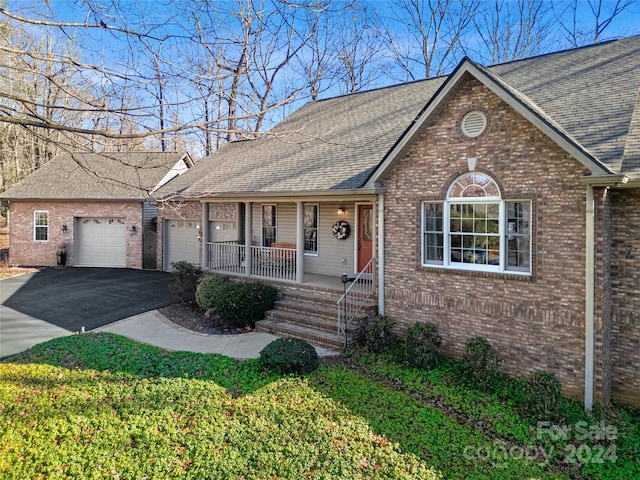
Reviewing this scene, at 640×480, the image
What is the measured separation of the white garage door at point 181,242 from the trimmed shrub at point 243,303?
7.38m

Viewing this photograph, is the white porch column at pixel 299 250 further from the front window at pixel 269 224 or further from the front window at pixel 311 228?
the front window at pixel 269 224

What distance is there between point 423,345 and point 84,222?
17964 mm

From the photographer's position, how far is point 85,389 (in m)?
6.80

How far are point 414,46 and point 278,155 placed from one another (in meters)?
15.3

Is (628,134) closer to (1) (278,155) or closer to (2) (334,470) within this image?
(2) (334,470)

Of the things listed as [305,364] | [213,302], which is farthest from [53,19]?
[213,302]

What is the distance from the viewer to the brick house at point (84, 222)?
19.0 meters

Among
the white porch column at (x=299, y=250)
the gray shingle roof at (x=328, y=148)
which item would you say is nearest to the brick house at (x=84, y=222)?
the gray shingle roof at (x=328, y=148)

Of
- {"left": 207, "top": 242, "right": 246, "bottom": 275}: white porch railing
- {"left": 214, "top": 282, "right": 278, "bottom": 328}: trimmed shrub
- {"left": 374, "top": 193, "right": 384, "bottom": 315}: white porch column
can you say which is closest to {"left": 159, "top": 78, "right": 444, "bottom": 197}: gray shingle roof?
{"left": 374, "top": 193, "right": 384, "bottom": 315}: white porch column

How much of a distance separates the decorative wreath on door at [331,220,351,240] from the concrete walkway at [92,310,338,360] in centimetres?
410

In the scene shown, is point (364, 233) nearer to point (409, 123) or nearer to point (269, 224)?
point (409, 123)

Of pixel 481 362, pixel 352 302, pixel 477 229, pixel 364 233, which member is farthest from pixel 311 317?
pixel 477 229

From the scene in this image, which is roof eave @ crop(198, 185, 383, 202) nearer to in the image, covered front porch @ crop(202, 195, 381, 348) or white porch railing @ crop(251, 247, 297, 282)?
covered front porch @ crop(202, 195, 381, 348)

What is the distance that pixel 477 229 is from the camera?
318 inches
